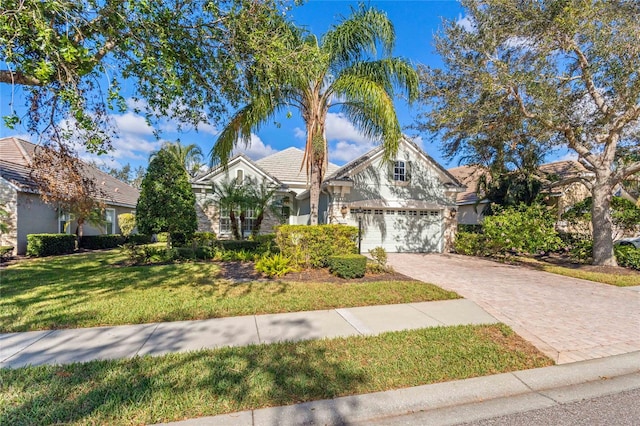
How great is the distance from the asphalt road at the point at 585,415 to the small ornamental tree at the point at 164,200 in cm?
1114

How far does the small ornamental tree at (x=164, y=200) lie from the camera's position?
1098 centimetres

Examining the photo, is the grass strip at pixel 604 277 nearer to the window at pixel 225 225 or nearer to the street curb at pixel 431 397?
the street curb at pixel 431 397

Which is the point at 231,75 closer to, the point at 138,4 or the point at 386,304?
the point at 138,4

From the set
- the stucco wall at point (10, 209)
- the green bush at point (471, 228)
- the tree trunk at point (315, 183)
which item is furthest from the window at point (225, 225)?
the green bush at point (471, 228)

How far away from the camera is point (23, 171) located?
1375 cm

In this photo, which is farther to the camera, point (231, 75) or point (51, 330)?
point (231, 75)

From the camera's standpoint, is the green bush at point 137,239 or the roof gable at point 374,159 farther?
the green bush at point 137,239

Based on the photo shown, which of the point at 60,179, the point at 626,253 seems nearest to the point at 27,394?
the point at 60,179

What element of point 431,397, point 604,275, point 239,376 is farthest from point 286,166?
point 431,397

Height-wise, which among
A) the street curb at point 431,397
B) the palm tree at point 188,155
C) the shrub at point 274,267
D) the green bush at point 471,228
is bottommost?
the street curb at point 431,397

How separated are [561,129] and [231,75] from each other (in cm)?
Result: 1052

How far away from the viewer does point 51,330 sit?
14.9 feet

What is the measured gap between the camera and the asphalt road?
2.72 metres

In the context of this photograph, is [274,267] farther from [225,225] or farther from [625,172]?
[625,172]
